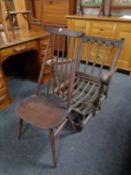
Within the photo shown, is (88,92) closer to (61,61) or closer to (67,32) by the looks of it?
(61,61)

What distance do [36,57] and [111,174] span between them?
176 centimetres

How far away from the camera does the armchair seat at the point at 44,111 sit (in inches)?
44.5

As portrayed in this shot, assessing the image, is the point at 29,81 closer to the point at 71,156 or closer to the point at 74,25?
the point at 74,25

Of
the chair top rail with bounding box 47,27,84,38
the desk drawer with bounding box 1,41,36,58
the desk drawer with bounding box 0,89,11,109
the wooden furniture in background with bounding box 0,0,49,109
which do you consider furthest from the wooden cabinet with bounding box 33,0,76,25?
the desk drawer with bounding box 0,89,11,109

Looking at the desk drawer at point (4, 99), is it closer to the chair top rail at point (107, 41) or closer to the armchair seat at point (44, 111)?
the armchair seat at point (44, 111)

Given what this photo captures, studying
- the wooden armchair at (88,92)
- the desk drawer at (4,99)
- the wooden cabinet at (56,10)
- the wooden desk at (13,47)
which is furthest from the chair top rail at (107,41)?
the wooden cabinet at (56,10)

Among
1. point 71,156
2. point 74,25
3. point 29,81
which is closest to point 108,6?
point 74,25

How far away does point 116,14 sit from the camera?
2723 mm

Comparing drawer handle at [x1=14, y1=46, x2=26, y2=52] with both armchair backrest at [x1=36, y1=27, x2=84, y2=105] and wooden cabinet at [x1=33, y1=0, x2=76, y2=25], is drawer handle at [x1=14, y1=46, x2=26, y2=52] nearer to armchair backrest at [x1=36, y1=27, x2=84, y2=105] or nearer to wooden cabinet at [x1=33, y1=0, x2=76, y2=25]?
armchair backrest at [x1=36, y1=27, x2=84, y2=105]

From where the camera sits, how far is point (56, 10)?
310 cm

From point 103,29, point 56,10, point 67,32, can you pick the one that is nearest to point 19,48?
point 67,32

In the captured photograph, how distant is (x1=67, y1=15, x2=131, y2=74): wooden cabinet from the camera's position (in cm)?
229

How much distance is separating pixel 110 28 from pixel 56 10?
132 cm

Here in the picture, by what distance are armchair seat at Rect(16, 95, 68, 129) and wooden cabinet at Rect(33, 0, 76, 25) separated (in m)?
2.24
